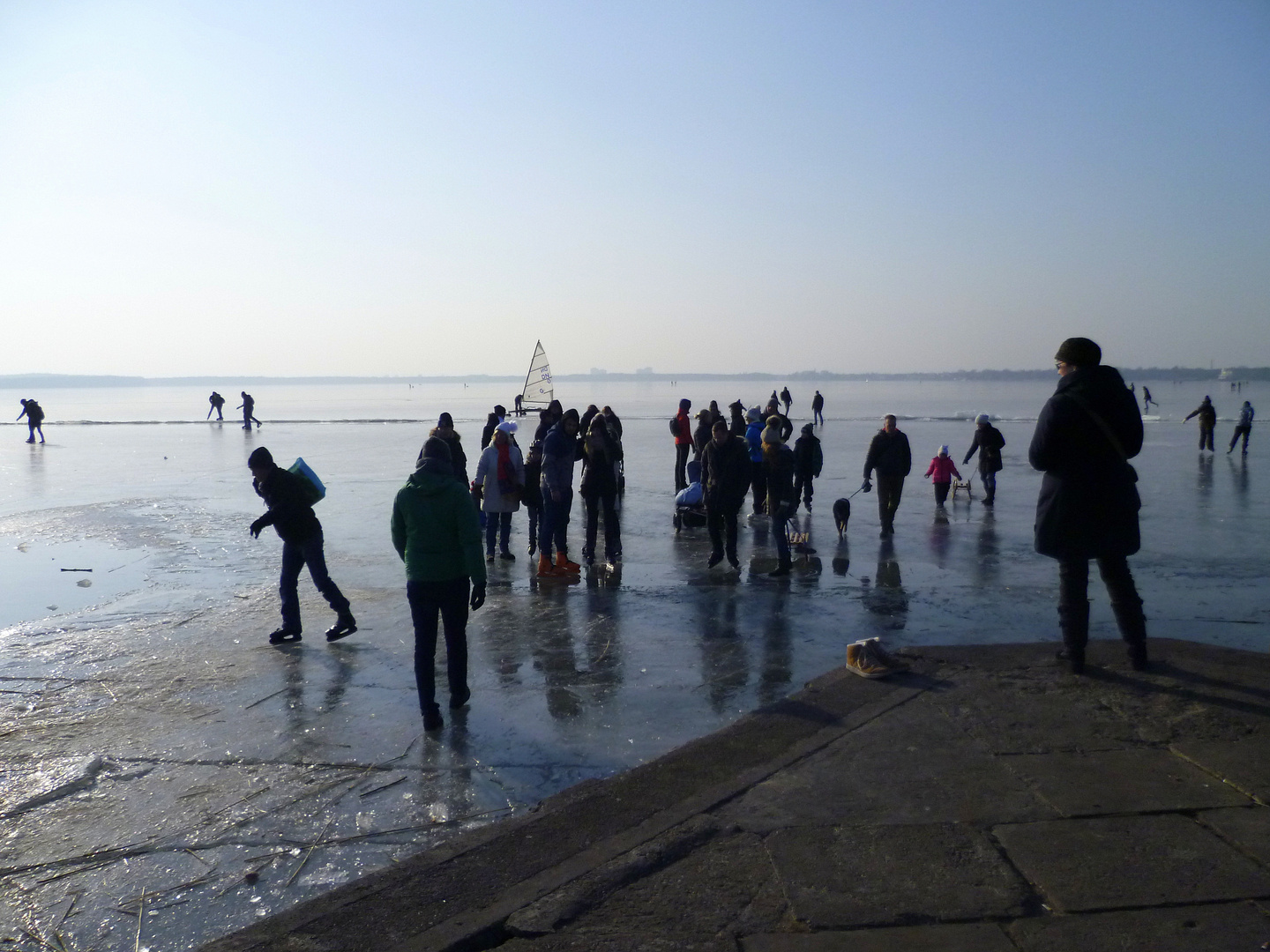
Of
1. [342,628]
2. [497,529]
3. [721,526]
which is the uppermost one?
[721,526]

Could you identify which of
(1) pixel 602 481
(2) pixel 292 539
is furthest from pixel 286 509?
(1) pixel 602 481

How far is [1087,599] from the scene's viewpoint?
5.29 m

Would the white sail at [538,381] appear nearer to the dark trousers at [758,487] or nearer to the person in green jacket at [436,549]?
the dark trousers at [758,487]

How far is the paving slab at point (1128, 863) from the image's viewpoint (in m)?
3.08

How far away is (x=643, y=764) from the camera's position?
455cm

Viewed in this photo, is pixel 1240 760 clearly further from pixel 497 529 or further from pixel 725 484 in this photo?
pixel 497 529

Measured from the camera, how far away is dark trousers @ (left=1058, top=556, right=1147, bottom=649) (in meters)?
5.31

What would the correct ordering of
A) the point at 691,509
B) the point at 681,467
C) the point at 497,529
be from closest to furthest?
the point at 497,529 → the point at 691,509 → the point at 681,467

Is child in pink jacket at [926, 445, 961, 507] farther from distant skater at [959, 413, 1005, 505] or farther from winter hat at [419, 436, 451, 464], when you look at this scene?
winter hat at [419, 436, 451, 464]

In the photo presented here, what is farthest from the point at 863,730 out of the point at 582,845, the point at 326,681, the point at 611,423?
the point at 611,423

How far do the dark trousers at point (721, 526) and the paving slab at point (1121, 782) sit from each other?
562 centimetres

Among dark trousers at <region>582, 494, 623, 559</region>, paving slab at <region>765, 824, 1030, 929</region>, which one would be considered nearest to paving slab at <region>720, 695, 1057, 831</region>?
paving slab at <region>765, 824, 1030, 929</region>

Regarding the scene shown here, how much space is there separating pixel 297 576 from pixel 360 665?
1.12 m

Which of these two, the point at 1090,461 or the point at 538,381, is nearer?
the point at 1090,461
